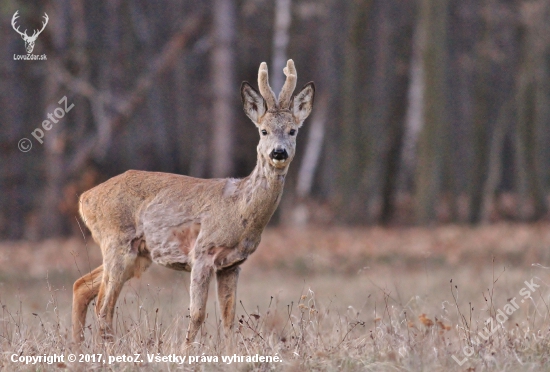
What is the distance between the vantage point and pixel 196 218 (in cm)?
804

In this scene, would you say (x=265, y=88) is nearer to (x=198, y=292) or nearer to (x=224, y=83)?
(x=198, y=292)

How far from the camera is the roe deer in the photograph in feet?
25.2

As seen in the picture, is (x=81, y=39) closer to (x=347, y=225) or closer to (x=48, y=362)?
(x=347, y=225)

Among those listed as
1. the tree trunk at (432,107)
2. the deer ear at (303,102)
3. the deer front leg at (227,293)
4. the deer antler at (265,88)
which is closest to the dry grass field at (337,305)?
the deer front leg at (227,293)

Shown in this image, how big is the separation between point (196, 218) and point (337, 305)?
4118 millimetres

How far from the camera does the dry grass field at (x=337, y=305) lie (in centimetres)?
664

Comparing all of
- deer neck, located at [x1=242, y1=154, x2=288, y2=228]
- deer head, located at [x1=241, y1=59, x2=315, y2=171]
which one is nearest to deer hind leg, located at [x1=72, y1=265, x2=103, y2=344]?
deer neck, located at [x1=242, y1=154, x2=288, y2=228]

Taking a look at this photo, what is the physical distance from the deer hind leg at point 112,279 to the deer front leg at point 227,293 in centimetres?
85

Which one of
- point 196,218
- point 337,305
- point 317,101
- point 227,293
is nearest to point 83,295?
point 196,218

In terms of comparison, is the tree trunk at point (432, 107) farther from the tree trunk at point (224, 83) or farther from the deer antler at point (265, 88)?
the deer antler at point (265, 88)

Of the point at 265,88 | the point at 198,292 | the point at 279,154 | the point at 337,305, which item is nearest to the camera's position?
the point at 279,154

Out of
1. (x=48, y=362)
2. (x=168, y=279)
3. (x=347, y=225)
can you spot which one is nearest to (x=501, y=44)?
(x=347, y=225)

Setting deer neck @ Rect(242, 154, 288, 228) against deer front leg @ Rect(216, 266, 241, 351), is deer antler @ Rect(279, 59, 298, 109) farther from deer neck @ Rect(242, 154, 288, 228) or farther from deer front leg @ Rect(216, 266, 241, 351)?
deer front leg @ Rect(216, 266, 241, 351)

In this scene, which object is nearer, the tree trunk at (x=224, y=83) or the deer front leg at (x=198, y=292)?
the deer front leg at (x=198, y=292)
